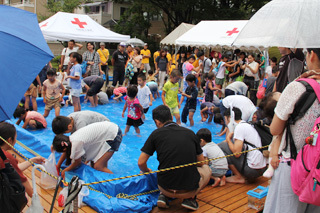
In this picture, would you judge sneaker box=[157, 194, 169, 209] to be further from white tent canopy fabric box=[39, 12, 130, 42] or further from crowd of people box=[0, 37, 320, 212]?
white tent canopy fabric box=[39, 12, 130, 42]

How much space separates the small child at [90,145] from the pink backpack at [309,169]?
2782 millimetres

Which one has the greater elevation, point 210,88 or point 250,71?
point 250,71

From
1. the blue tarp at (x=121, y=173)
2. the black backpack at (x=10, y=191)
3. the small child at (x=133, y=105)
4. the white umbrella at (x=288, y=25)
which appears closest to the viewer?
the black backpack at (x=10, y=191)

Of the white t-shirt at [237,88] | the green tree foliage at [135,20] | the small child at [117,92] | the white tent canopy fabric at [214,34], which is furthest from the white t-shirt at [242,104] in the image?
the green tree foliage at [135,20]

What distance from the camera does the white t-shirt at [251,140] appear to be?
4.74 m

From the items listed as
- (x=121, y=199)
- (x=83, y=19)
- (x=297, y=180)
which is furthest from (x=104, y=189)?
(x=83, y=19)

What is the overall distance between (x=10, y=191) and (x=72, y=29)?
1001 cm

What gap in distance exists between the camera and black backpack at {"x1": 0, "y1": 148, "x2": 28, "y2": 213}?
2.70 m

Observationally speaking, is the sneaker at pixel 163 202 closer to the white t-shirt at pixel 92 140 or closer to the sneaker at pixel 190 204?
the sneaker at pixel 190 204

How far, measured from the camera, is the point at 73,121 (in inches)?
187

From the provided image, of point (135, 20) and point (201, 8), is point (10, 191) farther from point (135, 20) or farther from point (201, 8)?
point (135, 20)

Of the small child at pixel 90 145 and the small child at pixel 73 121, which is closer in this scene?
the small child at pixel 90 145

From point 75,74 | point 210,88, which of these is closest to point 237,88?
point 210,88

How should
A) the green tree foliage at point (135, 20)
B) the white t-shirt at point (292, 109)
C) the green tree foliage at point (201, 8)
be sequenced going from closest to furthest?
1. the white t-shirt at point (292, 109)
2. the green tree foliage at point (201, 8)
3. the green tree foliage at point (135, 20)
